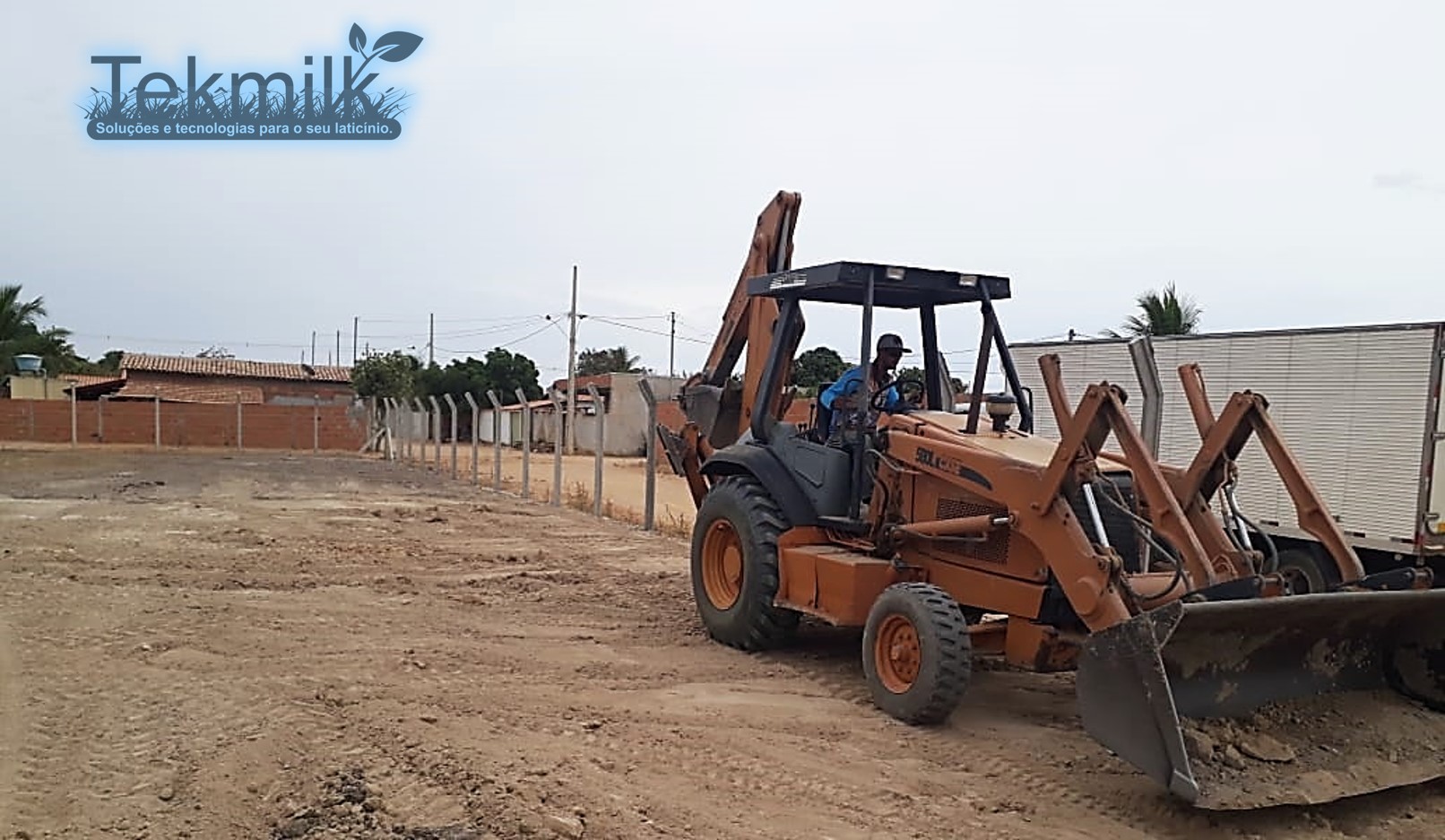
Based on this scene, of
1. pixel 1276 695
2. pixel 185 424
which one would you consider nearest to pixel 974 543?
pixel 1276 695

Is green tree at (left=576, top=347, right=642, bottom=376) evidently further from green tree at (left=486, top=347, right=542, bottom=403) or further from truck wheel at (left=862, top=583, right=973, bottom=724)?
truck wheel at (left=862, top=583, right=973, bottom=724)

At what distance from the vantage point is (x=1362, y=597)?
4.95 metres

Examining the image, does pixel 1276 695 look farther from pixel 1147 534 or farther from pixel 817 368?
pixel 817 368

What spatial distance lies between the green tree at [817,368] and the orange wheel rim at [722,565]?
121 cm

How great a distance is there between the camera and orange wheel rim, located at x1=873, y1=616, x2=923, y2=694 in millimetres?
5934

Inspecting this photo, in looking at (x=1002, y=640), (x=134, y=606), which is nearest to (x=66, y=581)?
(x=134, y=606)

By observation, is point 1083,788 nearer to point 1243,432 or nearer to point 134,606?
point 1243,432

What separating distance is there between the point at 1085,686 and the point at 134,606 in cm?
702

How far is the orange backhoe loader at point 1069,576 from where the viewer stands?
15.5 feet

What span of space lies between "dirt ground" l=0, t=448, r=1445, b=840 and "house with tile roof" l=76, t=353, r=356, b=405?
4560 centimetres

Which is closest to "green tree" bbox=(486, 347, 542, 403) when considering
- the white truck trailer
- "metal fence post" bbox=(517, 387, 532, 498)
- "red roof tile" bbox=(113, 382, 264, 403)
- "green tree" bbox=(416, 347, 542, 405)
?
"green tree" bbox=(416, 347, 542, 405)

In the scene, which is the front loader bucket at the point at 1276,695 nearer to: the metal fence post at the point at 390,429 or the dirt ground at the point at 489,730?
the dirt ground at the point at 489,730

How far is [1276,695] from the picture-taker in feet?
16.7

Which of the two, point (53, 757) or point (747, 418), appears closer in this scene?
point (53, 757)
